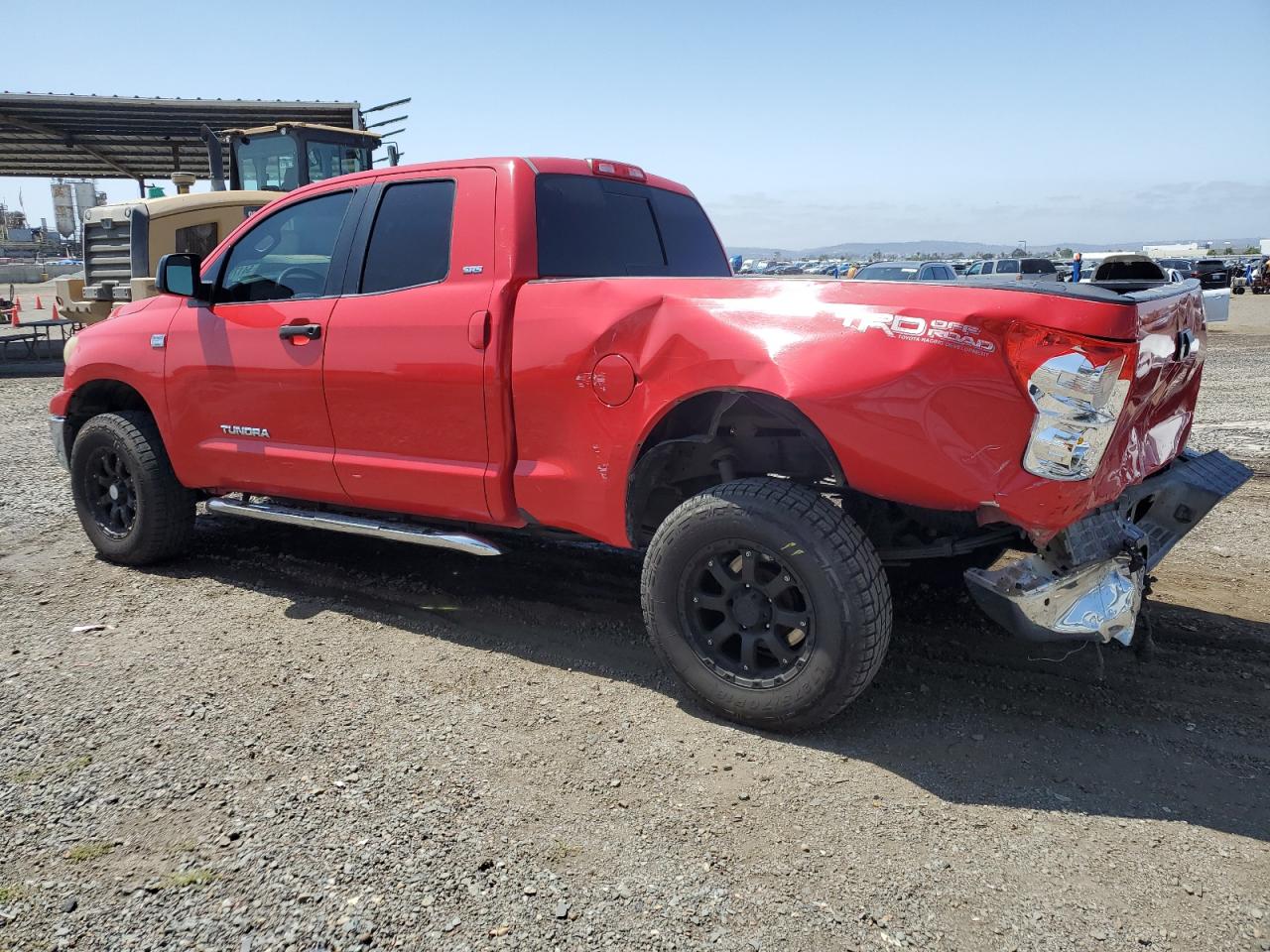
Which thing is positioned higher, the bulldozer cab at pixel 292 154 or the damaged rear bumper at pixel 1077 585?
the bulldozer cab at pixel 292 154

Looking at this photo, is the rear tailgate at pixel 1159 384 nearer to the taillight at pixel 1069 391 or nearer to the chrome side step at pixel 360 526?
the taillight at pixel 1069 391

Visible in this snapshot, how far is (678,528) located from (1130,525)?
1563 millimetres

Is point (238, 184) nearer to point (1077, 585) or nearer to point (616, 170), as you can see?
point (616, 170)

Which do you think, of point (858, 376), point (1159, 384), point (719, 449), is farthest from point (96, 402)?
point (1159, 384)

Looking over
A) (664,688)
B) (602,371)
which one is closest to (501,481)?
(602,371)

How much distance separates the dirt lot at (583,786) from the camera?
94.0 inches

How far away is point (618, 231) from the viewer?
434 cm

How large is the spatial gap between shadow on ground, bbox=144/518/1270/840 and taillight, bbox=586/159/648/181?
6.70ft

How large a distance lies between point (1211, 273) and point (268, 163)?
37540 millimetres

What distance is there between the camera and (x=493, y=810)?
2.85 m

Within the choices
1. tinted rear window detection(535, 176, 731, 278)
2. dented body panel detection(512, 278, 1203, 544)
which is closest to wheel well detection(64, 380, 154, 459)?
tinted rear window detection(535, 176, 731, 278)

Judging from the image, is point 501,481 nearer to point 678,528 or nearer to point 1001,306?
point 678,528

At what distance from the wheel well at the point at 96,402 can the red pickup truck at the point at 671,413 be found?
0.20 meters

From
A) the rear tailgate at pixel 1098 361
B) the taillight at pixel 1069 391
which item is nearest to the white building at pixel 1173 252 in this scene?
the rear tailgate at pixel 1098 361
